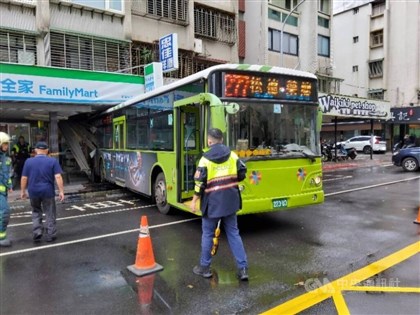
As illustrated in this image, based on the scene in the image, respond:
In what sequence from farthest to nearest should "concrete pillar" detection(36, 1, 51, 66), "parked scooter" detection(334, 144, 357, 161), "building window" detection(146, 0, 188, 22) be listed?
"parked scooter" detection(334, 144, 357, 161) < "building window" detection(146, 0, 188, 22) < "concrete pillar" detection(36, 1, 51, 66)

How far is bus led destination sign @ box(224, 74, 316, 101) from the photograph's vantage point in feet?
22.0

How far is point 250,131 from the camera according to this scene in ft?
22.4

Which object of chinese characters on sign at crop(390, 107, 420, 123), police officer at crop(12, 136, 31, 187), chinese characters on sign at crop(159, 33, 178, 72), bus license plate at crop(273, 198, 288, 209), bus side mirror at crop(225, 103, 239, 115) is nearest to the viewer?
bus side mirror at crop(225, 103, 239, 115)

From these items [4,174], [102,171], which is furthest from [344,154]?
[4,174]

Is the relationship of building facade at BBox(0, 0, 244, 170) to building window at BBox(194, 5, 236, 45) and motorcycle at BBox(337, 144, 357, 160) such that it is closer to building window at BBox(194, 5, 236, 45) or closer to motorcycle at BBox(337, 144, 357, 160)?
building window at BBox(194, 5, 236, 45)

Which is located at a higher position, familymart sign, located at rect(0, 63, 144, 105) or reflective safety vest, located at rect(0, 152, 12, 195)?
familymart sign, located at rect(0, 63, 144, 105)

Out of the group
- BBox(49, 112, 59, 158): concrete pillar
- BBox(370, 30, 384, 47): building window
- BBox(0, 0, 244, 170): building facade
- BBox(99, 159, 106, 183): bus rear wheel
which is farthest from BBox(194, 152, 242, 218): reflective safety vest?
BBox(370, 30, 384, 47): building window

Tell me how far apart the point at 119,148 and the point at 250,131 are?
21.7ft

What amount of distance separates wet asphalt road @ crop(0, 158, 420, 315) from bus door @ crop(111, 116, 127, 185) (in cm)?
244

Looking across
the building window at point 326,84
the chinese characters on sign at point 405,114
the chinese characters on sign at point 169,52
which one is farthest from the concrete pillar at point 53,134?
the chinese characters on sign at point 405,114

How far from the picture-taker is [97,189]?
13633 mm

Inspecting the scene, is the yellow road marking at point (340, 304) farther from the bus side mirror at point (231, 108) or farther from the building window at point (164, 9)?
the building window at point (164, 9)

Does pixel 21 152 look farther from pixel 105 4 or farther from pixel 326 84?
pixel 326 84

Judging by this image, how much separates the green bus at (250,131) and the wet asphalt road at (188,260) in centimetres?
74
